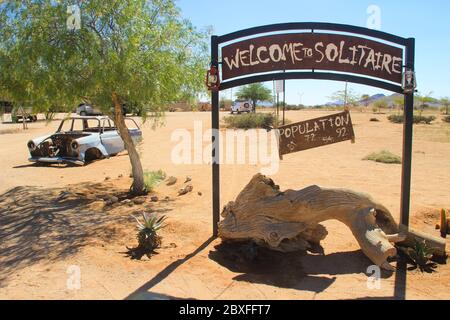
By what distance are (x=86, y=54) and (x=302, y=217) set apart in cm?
469

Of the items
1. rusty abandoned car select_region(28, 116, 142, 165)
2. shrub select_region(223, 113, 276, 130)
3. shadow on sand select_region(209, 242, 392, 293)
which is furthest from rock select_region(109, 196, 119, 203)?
shrub select_region(223, 113, 276, 130)

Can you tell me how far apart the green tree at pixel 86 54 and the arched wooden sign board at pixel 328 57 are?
1.85 meters

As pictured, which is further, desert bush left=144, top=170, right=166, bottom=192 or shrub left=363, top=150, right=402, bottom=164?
shrub left=363, top=150, right=402, bottom=164

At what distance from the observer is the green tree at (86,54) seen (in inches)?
272

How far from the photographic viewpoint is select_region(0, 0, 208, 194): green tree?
6914 millimetres

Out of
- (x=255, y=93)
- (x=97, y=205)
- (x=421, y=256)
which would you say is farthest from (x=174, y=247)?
(x=255, y=93)

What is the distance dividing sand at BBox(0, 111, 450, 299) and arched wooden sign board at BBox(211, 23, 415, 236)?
143 cm

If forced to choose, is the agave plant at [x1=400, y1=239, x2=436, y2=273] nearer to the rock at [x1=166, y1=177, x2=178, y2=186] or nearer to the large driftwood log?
the large driftwood log

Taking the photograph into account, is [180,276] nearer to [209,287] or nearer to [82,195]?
[209,287]

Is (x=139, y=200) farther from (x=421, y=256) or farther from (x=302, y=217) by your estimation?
(x=421, y=256)

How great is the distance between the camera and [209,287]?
4.37 m

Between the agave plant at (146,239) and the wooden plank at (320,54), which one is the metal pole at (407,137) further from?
the agave plant at (146,239)

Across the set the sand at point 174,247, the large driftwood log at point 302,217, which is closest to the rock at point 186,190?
the sand at point 174,247
